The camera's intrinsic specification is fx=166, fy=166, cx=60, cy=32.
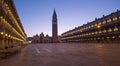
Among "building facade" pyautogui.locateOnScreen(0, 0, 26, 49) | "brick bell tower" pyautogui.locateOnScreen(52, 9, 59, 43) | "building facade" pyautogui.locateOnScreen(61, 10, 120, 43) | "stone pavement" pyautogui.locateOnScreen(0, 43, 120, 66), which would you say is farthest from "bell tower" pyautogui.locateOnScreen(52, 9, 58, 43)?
"stone pavement" pyautogui.locateOnScreen(0, 43, 120, 66)

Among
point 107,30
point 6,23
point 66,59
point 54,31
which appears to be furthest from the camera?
point 54,31

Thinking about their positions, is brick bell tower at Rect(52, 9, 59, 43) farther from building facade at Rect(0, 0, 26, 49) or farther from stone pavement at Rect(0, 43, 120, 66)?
stone pavement at Rect(0, 43, 120, 66)

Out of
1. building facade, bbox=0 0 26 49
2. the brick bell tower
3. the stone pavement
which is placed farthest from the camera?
the brick bell tower

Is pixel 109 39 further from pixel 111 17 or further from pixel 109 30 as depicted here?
pixel 111 17

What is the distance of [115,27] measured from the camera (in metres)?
82.8

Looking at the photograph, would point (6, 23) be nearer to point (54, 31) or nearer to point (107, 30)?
point (107, 30)

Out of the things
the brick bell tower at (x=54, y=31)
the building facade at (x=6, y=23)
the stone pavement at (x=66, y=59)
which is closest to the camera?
the stone pavement at (x=66, y=59)

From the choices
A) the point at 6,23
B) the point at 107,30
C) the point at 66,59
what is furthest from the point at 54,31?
the point at 66,59

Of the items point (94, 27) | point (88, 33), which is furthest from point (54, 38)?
point (94, 27)

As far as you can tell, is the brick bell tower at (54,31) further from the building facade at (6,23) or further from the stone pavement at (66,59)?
the stone pavement at (66,59)

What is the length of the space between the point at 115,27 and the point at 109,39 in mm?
8084

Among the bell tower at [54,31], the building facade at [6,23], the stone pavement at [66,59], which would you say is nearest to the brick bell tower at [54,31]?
the bell tower at [54,31]

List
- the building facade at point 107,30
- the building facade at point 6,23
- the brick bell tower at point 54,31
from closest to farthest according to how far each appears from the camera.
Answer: the building facade at point 6,23, the building facade at point 107,30, the brick bell tower at point 54,31

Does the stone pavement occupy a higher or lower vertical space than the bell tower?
lower
